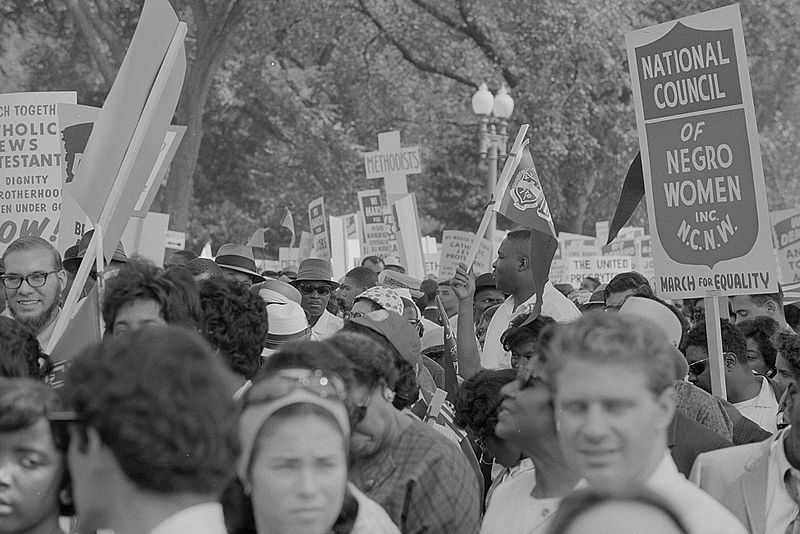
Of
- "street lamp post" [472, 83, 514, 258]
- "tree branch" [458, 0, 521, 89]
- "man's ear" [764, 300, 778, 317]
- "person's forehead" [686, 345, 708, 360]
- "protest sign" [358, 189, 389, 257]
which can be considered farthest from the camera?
"tree branch" [458, 0, 521, 89]

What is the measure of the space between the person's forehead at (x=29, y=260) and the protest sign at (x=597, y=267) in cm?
1327

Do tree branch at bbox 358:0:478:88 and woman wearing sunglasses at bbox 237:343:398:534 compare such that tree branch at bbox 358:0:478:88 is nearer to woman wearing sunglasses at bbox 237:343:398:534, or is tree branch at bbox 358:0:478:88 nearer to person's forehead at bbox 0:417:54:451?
woman wearing sunglasses at bbox 237:343:398:534

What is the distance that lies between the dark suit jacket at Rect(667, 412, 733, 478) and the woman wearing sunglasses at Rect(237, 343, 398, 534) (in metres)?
1.99

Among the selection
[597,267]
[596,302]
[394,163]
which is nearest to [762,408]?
[596,302]

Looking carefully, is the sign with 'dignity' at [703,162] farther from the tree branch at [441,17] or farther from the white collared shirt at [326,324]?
the tree branch at [441,17]

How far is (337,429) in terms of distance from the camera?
2736 millimetres

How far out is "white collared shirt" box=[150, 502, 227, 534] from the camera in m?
2.24

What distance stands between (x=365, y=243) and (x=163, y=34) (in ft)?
36.7

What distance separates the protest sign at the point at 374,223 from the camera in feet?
53.4

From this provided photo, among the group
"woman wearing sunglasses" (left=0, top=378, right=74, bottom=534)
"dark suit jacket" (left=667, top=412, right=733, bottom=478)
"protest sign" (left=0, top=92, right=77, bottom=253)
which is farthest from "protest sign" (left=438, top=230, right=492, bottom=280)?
"woman wearing sunglasses" (left=0, top=378, right=74, bottom=534)

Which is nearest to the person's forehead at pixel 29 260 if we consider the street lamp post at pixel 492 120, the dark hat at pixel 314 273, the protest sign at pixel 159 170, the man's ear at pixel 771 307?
the protest sign at pixel 159 170

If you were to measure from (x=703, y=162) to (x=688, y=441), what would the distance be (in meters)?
2.54

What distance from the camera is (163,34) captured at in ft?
18.2

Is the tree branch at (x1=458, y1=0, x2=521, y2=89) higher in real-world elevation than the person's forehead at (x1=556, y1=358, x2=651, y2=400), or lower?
higher
